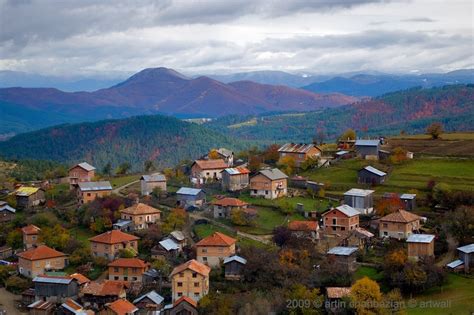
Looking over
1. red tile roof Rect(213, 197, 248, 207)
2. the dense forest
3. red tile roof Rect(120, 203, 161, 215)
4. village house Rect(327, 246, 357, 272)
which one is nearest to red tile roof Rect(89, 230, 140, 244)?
red tile roof Rect(120, 203, 161, 215)

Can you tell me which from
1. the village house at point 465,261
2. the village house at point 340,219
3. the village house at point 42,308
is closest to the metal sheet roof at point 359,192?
the village house at point 340,219

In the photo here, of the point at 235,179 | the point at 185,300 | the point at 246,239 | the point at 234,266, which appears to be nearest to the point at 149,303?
the point at 185,300

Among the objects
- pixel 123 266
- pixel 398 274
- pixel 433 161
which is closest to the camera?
pixel 398 274

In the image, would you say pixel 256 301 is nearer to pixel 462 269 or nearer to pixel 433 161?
pixel 462 269

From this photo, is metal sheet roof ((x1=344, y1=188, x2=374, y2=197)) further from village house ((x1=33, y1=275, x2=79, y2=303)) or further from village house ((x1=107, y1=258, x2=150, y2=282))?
village house ((x1=33, y1=275, x2=79, y2=303))

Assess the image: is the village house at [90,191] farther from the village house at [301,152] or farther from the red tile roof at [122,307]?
the red tile roof at [122,307]

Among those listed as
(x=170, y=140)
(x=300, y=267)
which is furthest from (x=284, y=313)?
(x=170, y=140)
